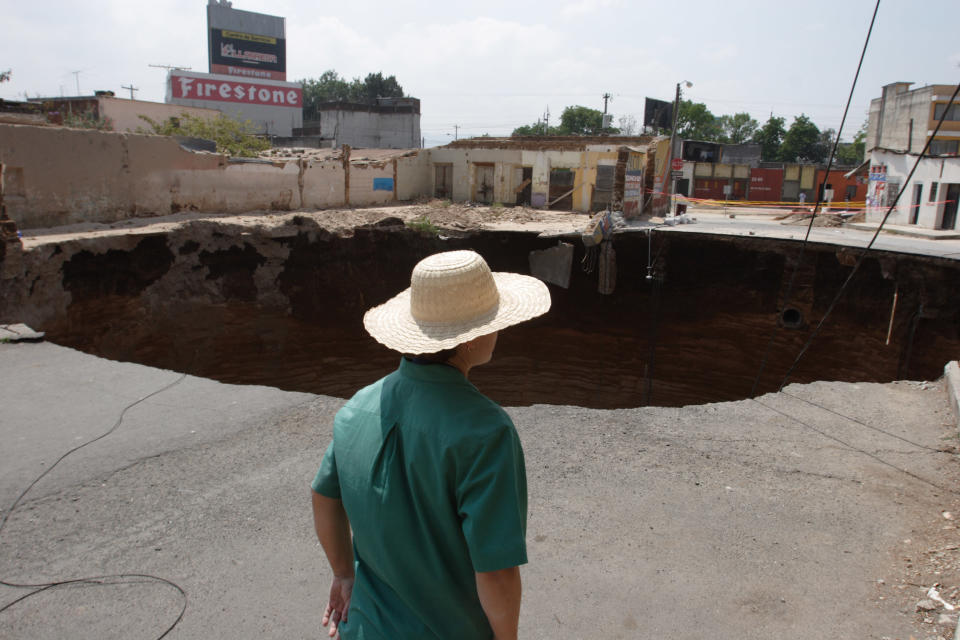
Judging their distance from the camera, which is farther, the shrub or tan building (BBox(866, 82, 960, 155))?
tan building (BBox(866, 82, 960, 155))

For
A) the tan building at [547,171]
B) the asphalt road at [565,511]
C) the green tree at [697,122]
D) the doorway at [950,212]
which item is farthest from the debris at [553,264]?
the green tree at [697,122]

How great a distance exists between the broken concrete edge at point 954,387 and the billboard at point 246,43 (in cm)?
5347

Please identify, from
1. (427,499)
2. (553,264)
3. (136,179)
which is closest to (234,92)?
(136,179)

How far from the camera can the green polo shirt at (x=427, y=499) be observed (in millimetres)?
1327

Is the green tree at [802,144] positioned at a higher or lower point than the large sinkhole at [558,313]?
higher

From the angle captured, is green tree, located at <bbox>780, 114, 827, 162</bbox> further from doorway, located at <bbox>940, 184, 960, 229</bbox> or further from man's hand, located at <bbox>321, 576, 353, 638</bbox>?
man's hand, located at <bbox>321, 576, 353, 638</bbox>

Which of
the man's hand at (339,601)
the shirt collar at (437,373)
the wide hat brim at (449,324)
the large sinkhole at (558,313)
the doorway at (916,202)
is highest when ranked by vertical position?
the doorway at (916,202)

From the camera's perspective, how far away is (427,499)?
56.3 inches

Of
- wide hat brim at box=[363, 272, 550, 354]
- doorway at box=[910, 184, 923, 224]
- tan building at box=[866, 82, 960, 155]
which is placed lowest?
wide hat brim at box=[363, 272, 550, 354]

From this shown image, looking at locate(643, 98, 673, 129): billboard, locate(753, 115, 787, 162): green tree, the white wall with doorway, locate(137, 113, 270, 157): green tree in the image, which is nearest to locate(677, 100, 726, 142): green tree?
locate(753, 115, 787, 162): green tree

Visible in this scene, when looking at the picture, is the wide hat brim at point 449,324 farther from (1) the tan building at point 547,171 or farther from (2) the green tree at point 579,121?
(2) the green tree at point 579,121

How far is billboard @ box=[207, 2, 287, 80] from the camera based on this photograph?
4944 cm

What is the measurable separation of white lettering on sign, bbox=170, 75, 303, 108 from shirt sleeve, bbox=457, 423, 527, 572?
164 ft

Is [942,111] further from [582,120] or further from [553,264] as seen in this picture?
[582,120]
